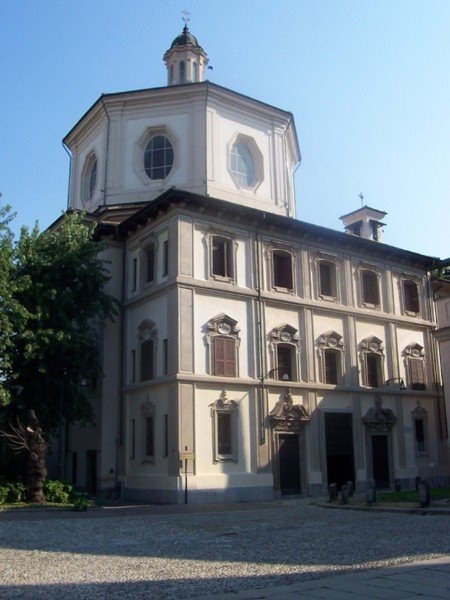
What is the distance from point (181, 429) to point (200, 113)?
1549cm

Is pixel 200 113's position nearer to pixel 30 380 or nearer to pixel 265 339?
pixel 265 339

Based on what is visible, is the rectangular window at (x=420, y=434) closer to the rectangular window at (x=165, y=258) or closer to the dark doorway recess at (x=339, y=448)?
the dark doorway recess at (x=339, y=448)

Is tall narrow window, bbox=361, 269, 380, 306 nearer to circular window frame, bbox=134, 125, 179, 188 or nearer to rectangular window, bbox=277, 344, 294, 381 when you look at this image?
rectangular window, bbox=277, 344, 294, 381

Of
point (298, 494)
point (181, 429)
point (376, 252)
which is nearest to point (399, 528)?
point (181, 429)

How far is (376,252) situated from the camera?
31.3 m

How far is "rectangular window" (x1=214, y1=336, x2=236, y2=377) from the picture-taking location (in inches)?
970

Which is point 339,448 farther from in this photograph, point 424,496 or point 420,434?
point 424,496

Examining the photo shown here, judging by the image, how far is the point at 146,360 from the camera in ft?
85.6

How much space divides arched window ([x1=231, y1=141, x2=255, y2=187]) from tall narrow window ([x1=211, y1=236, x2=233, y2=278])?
228 inches

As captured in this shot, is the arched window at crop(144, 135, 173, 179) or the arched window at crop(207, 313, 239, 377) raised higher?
the arched window at crop(144, 135, 173, 179)

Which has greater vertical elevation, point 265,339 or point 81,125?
point 81,125

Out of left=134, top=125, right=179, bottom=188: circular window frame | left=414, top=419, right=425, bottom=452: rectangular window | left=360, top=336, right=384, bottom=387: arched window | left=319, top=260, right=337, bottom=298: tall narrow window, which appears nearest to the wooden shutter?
left=360, top=336, right=384, bottom=387: arched window

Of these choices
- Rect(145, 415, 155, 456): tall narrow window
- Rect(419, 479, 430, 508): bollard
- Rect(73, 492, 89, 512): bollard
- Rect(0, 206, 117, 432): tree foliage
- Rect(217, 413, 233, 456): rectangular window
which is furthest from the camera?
Rect(145, 415, 155, 456): tall narrow window

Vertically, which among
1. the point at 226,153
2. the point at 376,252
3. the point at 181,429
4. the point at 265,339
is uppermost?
the point at 226,153
